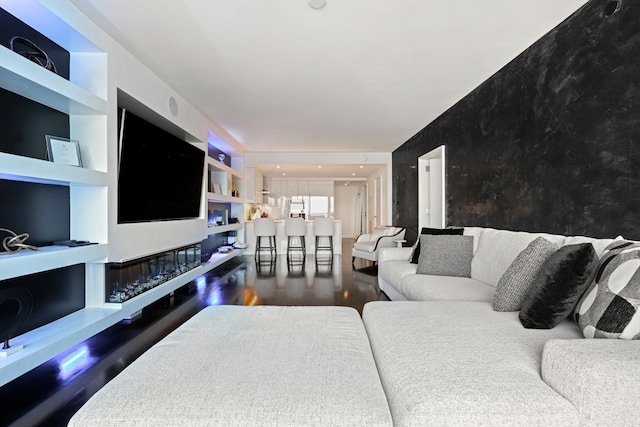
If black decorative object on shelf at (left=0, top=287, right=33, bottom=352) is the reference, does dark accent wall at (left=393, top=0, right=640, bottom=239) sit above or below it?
above

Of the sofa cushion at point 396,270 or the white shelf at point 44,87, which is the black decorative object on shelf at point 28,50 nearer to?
the white shelf at point 44,87

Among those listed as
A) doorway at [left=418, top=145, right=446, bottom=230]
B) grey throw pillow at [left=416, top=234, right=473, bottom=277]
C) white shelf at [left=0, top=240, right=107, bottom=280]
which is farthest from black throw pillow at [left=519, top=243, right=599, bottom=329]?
doorway at [left=418, top=145, right=446, bottom=230]

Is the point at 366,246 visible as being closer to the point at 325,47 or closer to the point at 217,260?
the point at 217,260

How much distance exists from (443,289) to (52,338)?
8.35 ft

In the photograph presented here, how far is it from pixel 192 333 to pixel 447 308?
1325mm

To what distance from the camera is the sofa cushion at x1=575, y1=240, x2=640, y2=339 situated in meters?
1.18

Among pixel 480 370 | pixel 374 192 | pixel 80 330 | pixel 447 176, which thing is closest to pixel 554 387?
pixel 480 370

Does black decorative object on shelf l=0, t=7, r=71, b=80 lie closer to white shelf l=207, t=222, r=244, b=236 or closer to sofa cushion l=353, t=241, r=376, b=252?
white shelf l=207, t=222, r=244, b=236

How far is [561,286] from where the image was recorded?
1.47m

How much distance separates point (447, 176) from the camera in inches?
179

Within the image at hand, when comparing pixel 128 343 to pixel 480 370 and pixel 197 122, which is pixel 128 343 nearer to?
pixel 480 370

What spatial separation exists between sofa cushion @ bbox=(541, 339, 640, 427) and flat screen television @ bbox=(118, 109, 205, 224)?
3.00 m

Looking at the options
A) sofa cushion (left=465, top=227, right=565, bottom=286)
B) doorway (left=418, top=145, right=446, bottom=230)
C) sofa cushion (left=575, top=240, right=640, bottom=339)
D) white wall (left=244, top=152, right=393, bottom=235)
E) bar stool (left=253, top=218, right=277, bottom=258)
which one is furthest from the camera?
white wall (left=244, top=152, right=393, bottom=235)

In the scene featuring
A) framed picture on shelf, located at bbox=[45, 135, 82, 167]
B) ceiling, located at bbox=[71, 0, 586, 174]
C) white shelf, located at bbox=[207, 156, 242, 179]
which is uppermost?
ceiling, located at bbox=[71, 0, 586, 174]
